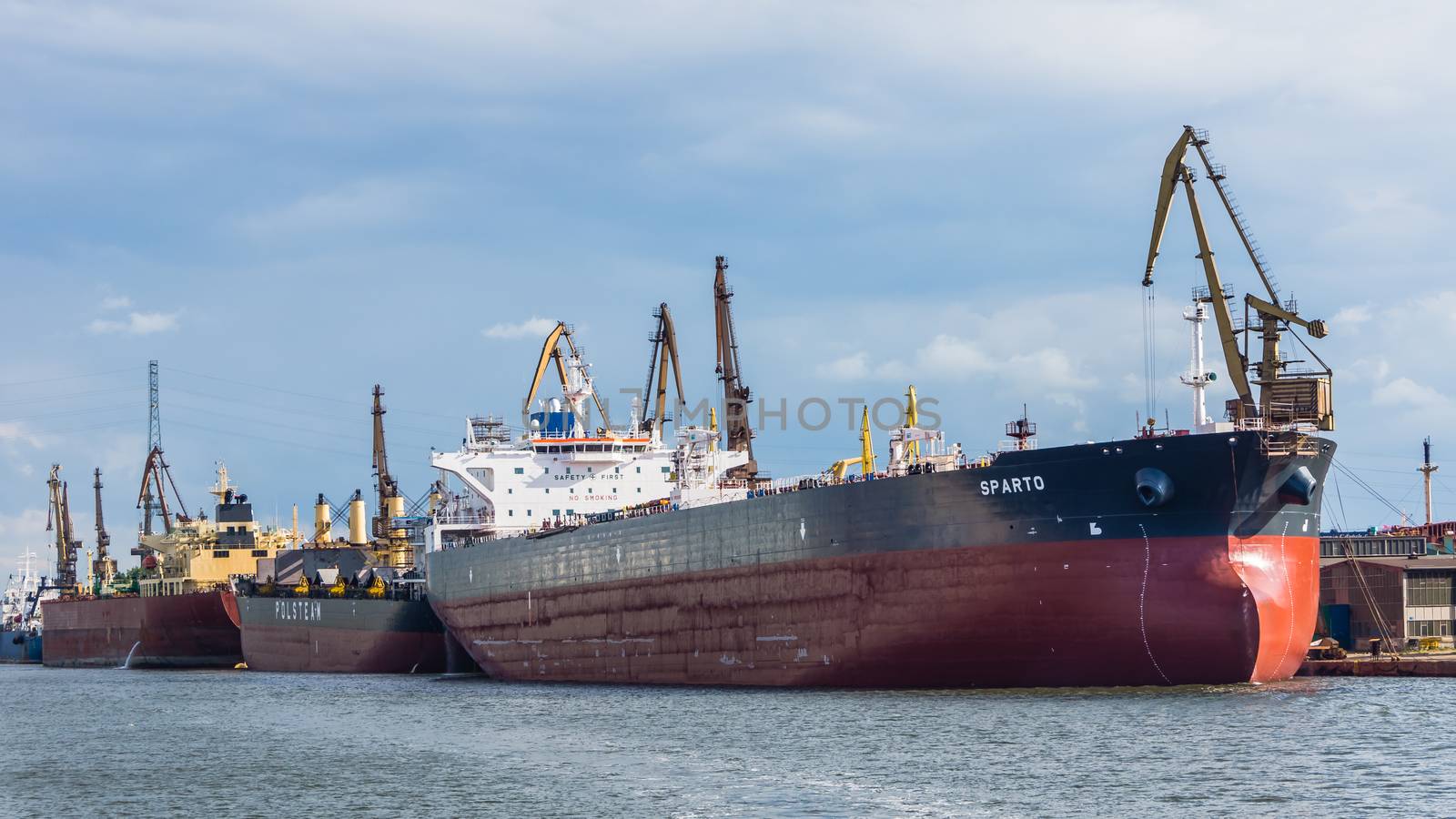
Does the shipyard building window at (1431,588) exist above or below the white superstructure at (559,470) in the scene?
below

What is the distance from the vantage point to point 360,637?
54.8m

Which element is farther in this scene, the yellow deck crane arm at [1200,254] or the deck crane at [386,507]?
the deck crane at [386,507]

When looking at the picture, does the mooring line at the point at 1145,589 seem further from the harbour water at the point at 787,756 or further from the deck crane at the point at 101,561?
the deck crane at the point at 101,561

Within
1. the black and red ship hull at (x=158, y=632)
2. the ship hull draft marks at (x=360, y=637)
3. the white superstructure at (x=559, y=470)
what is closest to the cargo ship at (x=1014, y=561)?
the white superstructure at (x=559, y=470)

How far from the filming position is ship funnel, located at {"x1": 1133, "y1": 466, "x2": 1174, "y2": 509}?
1144 inches

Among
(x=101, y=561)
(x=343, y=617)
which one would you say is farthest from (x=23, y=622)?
(x=343, y=617)

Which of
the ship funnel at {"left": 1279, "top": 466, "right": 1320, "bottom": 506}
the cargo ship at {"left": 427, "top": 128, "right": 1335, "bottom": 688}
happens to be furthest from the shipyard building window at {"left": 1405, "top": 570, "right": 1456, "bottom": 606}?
the ship funnel at {"left": 1279, "top": 466, "right": 1320, "bottom": 506}

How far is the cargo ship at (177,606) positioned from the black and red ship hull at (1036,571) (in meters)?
33.3

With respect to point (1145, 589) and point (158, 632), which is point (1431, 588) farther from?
point (158, 632)

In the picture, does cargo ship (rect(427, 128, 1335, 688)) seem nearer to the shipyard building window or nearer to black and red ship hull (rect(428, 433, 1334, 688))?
black and red ship hull (rect(428, 433, 1334, 688))

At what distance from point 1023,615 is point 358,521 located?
146ft

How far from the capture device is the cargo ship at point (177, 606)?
63844 millimetres

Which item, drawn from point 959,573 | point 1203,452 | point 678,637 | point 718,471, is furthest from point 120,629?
point 1203,452

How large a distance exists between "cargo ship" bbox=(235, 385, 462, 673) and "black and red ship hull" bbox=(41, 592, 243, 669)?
6.59ft
